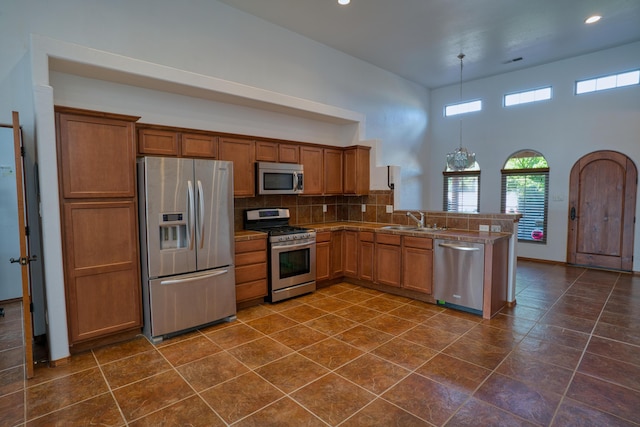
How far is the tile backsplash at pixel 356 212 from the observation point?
4.50m

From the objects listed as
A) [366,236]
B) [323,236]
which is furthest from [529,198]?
[323,236]

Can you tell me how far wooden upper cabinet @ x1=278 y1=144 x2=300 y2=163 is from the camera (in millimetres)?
4941

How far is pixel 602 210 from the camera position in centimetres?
609

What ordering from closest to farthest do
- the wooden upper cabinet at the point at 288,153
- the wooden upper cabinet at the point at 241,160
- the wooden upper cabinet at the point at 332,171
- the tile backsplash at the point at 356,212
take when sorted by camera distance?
the wooden upper cabinet at the point at 241,160 < the tile backsplash at the point at 356,212 < the wooden upper cabinet at the point at 288,153 < the wooden upper cabinet at the point at 332,171

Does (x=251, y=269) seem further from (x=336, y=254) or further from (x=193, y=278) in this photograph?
(x=336, y=254)

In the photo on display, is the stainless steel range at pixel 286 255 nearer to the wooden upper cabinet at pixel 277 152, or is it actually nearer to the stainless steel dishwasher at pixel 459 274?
the wooden upper cabinet at pixel 277 152

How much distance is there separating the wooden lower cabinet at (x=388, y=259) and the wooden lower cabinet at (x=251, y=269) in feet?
5.52

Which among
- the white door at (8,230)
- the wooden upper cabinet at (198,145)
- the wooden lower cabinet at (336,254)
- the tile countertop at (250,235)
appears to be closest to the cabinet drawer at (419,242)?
the wooden lower cabinet at (336,254)

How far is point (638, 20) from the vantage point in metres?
4.84

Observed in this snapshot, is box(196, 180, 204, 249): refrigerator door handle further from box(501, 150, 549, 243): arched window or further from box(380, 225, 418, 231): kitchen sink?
box(501, 150, 549, 243): arched window

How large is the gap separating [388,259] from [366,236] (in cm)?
50

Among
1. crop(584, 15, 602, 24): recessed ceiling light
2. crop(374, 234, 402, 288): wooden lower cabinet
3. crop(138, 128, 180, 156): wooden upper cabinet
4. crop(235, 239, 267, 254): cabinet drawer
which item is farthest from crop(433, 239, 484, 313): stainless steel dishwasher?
crop(584, 15, 602, 24): recessed ceiling light

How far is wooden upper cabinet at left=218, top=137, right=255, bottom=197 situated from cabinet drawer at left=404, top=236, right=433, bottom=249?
87.5 inches

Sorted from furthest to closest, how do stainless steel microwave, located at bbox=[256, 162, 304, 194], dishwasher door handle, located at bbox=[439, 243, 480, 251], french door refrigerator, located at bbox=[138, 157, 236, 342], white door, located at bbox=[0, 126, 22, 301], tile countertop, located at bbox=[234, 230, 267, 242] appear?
stainless steel microwave, located at bbox=[256, 162, 304, 194]
tile countertop, located at bbox=[234, 230, 267, 242]
dishwasher door handle, located at bbox=[439, 243, 480, 251]
white door, located at bbox=[0, 126, 22, 301]
french door refrigerator, located at bbox=[138, 157, 236, 342]
